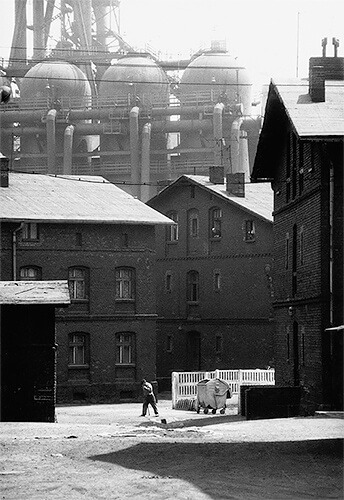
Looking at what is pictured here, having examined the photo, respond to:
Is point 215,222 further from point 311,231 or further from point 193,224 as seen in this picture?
point 311,231

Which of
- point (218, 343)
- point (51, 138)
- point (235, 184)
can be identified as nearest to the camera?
point (235, 184)

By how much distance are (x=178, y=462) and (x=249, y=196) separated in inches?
1545

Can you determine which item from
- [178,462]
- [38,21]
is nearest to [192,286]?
[178,462]

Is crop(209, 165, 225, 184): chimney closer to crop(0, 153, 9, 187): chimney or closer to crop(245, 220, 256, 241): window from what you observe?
crop(245, 220, 256, 241): window

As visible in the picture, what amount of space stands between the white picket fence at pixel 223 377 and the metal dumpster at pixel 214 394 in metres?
3.80

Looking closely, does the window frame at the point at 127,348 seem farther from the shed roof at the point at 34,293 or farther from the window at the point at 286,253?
the shed roof at the point at 34,293

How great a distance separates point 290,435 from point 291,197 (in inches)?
527

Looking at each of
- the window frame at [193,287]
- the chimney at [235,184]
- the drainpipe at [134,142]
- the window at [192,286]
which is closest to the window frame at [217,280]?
the window frame at [193,287]

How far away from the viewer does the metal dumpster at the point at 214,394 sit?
3966 centimetres

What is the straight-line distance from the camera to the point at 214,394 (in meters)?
39.9

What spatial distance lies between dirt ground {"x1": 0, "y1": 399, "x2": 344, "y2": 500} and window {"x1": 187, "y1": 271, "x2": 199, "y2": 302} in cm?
2959

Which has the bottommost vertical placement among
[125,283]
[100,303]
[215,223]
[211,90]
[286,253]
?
[100,303]

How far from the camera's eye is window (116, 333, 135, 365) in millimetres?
51312

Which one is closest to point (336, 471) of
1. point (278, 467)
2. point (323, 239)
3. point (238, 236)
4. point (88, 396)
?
point (278, 467)
